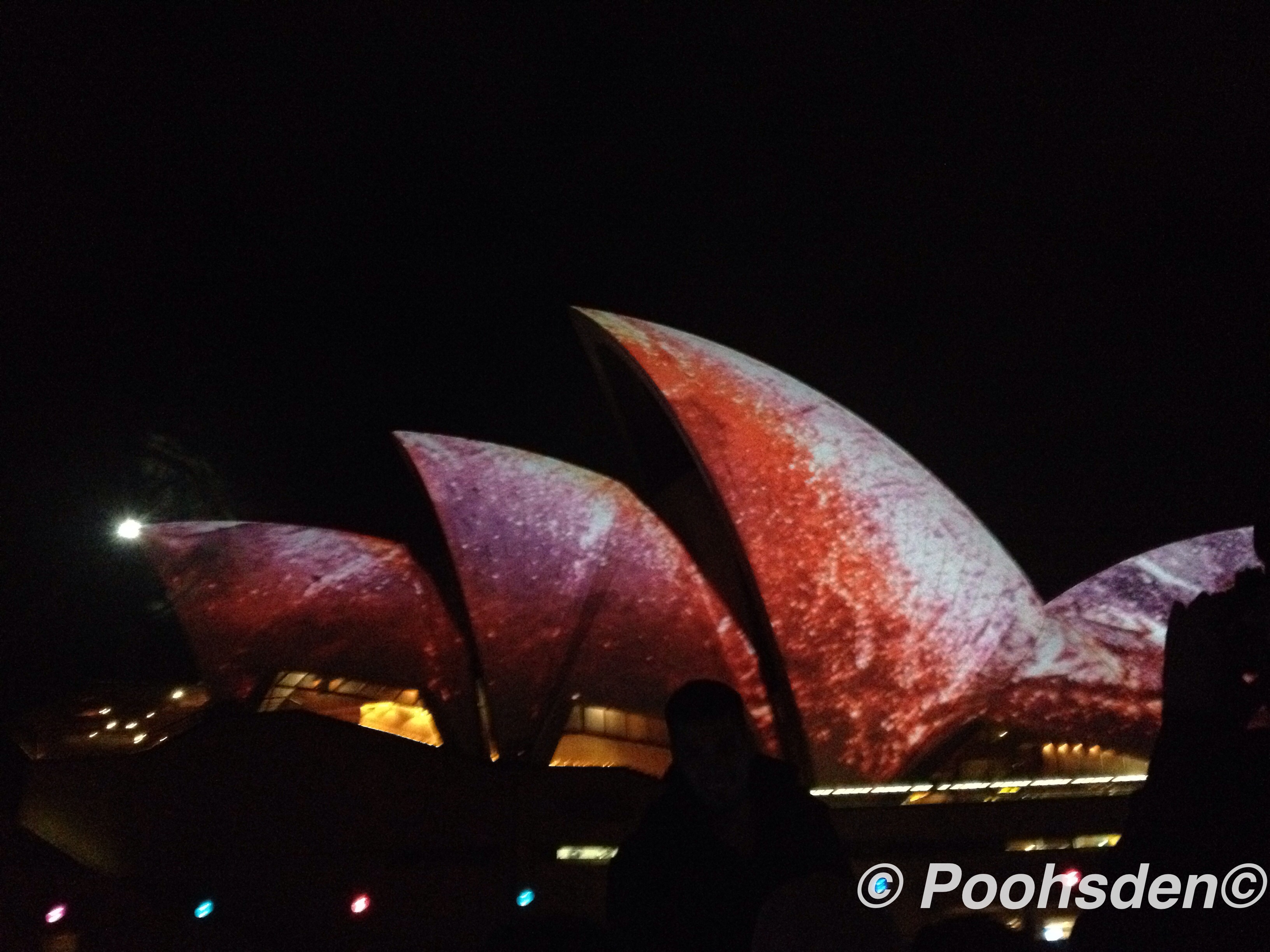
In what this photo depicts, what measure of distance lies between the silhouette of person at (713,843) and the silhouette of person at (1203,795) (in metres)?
0.38

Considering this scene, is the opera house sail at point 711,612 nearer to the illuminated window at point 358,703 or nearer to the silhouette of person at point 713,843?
the illuminated window at point 358,703

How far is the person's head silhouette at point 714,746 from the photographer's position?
1.45 m

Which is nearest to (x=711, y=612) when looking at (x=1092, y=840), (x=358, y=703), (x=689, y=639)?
(x=689, y=639)

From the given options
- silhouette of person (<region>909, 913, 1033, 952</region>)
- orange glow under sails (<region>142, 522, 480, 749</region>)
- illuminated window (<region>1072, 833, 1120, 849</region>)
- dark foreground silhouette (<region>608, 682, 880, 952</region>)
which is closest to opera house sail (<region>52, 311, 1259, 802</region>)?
orange glow under sails (<region>142, 522, 480, 749</region>)

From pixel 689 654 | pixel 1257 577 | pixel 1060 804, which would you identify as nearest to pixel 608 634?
pixel 689 654

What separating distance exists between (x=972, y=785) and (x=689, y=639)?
2.45 m

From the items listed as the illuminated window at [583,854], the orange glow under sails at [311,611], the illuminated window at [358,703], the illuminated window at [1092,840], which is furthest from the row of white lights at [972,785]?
the illuminated window at [358,703]

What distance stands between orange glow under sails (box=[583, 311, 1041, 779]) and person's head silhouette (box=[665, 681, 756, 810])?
611 centimetres

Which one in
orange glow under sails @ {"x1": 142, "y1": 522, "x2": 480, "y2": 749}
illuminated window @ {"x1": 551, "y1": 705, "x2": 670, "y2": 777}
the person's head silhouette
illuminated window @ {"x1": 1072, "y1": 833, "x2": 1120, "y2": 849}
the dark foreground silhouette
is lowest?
illuminated window @ {"x1": 1072, "y1": 833, "x2": 1120, "y2": 849}

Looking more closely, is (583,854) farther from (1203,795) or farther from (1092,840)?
(1203,795)

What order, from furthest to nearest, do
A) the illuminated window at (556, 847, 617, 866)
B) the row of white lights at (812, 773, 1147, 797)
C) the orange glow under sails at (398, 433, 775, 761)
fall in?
the illuminated window at (556, 847, 617, 866)
the orange glow under sails at (398, 433, 775, 761)
the row of white lights at (812, 773, 1147, 797)

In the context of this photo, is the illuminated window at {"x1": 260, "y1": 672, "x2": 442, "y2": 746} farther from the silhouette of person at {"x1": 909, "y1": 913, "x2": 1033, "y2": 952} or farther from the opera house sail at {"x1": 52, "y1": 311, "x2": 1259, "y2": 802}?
the silhouette of person at {"x1": 909, "y1": 913, "x2": 1033, "y2": 952}

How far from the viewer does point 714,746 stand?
1451 millimetres

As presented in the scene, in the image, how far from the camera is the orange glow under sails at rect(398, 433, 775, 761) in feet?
25.3
